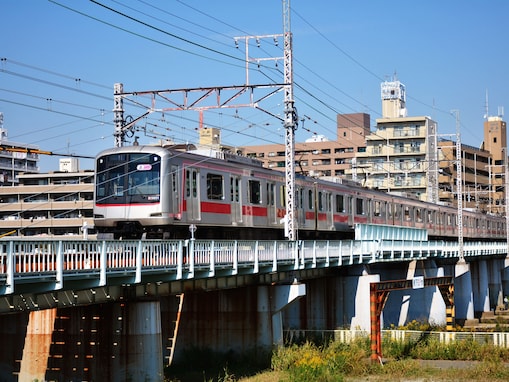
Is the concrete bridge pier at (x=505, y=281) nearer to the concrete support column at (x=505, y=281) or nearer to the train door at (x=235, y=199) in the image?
the concrete support column at (x=505, y=281)

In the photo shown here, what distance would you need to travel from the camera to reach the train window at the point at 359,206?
1832 inches

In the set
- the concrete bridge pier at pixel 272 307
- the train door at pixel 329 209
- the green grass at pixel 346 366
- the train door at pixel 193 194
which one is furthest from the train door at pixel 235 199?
the train door at pixel 329 209

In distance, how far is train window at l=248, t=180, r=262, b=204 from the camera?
34188 millimetres

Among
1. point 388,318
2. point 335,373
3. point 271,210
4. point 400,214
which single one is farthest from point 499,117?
point 335,373

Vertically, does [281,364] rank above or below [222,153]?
below

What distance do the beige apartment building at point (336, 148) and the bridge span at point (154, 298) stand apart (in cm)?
7886

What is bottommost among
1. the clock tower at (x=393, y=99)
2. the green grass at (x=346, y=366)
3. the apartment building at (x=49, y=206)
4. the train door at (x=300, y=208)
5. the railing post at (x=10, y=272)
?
the green grass at (x=346, y=366)

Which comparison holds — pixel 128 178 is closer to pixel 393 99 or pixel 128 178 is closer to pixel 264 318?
pixel 264 318

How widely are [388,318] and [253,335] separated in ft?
58.8

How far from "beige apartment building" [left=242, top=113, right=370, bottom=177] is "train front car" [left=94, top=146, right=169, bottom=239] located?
8777 centimetres

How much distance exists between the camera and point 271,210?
118 feet

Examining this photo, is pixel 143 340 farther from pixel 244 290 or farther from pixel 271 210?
pixel 271 210

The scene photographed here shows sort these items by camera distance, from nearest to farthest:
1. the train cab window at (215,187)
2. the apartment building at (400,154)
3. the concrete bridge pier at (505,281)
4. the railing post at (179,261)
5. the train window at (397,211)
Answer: the railing post at (179,261) → the train cab window at (215,187) → the train window at (397,211) → the concrete bridge pier at (505,281) → the apartment building at (400,154)

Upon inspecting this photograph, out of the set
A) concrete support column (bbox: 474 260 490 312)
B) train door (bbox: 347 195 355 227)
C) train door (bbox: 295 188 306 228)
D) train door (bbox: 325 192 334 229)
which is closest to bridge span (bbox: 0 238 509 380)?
train door (bbox: 295 188 306 228)
